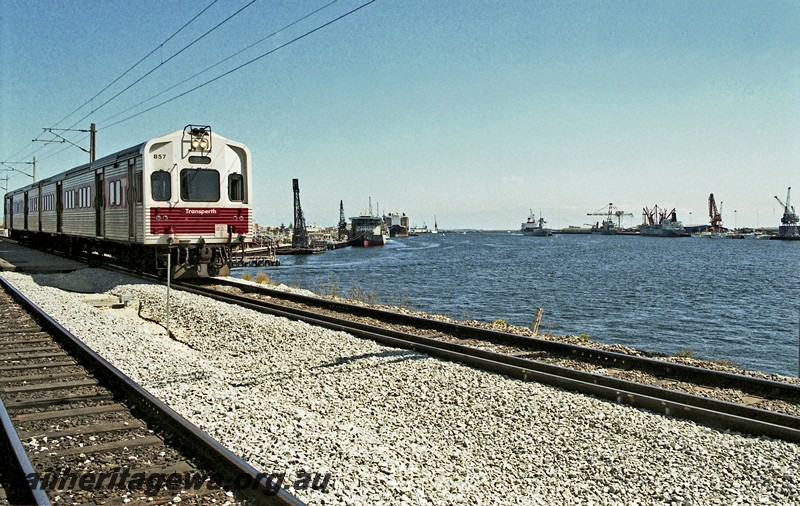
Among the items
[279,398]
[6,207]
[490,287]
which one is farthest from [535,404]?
[6,207]

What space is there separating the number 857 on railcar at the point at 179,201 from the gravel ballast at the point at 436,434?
7784 millimetres

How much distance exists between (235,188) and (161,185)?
204cm

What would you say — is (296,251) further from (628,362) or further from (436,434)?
(436,434)

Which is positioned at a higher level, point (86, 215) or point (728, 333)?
point (86, 215)

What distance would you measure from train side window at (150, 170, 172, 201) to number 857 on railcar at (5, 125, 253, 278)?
0.03 m

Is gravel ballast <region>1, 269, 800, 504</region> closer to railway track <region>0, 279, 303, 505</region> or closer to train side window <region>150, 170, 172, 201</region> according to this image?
railway track <region>0, 279, 303, 505</region>

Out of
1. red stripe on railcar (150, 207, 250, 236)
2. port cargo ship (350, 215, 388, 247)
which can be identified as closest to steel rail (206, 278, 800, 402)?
red stripe on railcar (150, 207, 250, 236)

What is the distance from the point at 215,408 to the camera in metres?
6.24

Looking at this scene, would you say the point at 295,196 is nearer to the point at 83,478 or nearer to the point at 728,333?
the point at 728,333

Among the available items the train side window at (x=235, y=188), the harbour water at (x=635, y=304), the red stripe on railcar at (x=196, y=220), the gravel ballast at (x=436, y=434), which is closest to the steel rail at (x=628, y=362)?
the gravel ballast at (x=436, y=434)

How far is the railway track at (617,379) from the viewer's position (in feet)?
20.3

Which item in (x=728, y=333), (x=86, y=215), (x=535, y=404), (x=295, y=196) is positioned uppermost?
(x=295, y=196)

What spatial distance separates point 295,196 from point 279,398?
337 ft

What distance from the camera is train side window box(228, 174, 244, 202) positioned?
1777 centimetres
